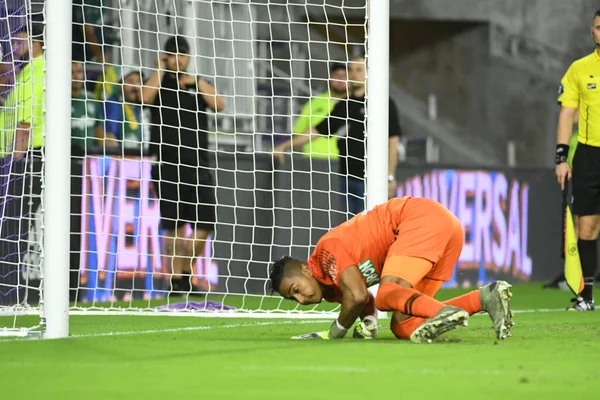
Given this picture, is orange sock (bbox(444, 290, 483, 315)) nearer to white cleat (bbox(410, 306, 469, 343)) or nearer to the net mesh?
white cleat (bbox(410, 306, 469, 343))

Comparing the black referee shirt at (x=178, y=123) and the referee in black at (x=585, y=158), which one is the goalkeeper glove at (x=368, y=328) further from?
the black referee shirt at (x=178, y=123)

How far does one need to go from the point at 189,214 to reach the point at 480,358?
550cm

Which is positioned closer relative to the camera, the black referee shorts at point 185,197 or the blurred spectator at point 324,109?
the blurred spectator at point 324,109

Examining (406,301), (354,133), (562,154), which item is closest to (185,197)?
(354,133)

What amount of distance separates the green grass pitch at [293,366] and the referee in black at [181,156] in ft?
10.4

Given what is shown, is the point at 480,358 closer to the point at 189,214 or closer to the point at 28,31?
the point at 28,31

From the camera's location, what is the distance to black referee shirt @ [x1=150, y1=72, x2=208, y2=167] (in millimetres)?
9664

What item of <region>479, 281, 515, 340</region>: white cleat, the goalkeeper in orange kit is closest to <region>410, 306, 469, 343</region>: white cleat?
the goalkeeper in orange kit


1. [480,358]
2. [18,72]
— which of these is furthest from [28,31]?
[480,358]

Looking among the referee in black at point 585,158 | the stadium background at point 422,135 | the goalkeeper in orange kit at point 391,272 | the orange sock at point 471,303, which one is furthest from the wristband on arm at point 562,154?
the orange sock at point 471,303

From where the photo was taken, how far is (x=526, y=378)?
13.3 ft

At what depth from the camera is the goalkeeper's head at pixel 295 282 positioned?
18.5ft

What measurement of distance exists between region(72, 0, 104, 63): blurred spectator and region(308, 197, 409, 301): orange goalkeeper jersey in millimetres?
3496

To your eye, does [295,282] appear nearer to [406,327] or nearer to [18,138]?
[406,327]
